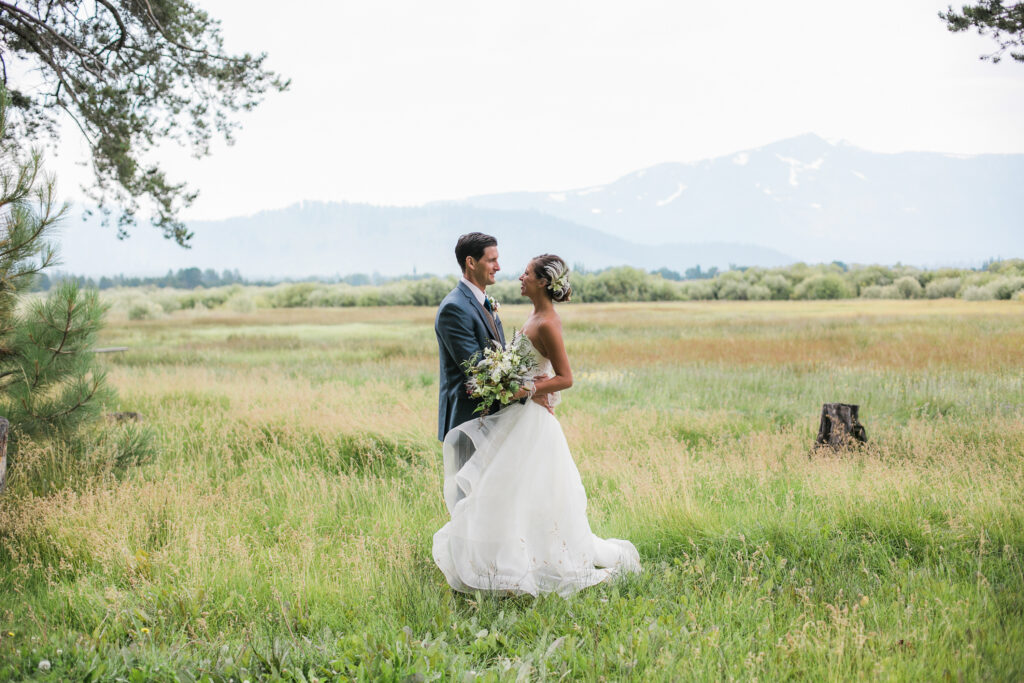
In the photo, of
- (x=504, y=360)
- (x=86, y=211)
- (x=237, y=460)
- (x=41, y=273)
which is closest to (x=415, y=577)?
(x=504, y=360)

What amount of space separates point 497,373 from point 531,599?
155 centimetres

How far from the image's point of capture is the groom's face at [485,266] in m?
4.19

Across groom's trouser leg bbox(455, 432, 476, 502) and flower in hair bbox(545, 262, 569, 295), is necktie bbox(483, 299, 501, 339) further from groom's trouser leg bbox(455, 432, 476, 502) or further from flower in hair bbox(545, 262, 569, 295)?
groom's trouser leg bbox(455, 432, 476, 502)

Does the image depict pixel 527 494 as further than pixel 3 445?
No

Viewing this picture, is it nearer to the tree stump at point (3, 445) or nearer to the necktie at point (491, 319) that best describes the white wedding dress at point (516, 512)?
the necktie at point (491, 319)

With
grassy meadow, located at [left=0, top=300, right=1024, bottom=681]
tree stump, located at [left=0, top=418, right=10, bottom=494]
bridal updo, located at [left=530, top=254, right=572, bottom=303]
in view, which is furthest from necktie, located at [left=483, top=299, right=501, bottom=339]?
tree stump, located at [left=0, top=418, right=10, bottom=494]

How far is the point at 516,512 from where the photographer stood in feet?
13.9

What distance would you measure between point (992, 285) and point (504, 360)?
1690 cm

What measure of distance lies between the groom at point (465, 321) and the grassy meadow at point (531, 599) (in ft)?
4.18

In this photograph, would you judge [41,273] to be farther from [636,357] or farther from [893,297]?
[893,297]

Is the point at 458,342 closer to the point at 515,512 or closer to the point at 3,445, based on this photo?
the point at 515,512

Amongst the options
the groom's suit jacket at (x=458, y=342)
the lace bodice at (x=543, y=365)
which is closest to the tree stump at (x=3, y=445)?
the groom's suit jacket at (x=458, y=342)

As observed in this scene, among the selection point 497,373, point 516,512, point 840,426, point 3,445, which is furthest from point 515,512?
point 840,426

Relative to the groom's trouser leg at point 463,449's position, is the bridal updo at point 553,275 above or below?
above
